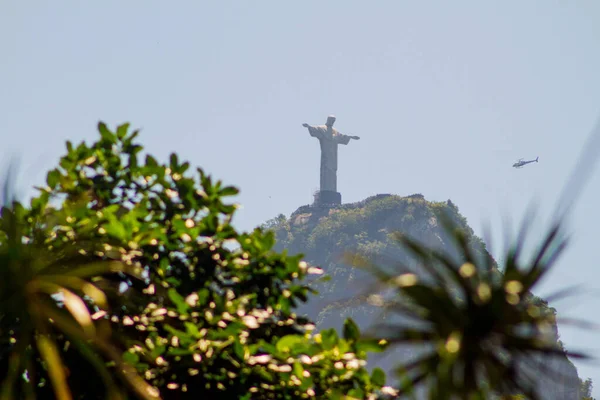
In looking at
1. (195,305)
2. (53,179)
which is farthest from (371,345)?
(53,179)

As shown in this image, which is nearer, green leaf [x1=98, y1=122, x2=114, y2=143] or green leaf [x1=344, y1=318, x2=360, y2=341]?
green leaf [x1=344, y1=318, x2=360, y2=341]

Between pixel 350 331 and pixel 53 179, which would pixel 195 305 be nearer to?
pixel 350 331

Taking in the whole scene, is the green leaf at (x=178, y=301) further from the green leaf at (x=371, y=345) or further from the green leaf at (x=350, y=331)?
the green leaf at (x=371, y=345)

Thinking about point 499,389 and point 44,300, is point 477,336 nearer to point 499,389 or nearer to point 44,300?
point 499,389

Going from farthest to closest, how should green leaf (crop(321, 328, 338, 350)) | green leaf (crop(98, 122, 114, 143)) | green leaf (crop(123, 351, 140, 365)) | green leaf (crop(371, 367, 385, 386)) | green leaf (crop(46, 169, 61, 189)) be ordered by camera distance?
1. green leaf (crop(98, 122, 114, 143))
2. green leaf (crop(46, 169, 61, 189))
3. green leaf (crop(371, 367, 385, 386))
4. green leaf (crop(321, 328, 338, 350))
5. green leaf (crop(123, 351, 140, 365))

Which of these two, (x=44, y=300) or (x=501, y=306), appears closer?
(x=501, y=306)

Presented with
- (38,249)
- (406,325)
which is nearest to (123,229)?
(38,249)

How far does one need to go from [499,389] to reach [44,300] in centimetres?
333

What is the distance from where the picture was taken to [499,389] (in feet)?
19.8

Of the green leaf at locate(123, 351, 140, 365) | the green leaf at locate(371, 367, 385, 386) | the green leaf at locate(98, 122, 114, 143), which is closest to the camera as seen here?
the green leaf at locate(123, 351, 140, 365)

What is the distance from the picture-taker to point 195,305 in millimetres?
8094

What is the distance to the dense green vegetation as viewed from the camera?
19.8 feet

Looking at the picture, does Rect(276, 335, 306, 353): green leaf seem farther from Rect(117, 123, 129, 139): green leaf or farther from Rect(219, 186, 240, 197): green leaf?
Rect(117, 123, 129, 139): green leaf

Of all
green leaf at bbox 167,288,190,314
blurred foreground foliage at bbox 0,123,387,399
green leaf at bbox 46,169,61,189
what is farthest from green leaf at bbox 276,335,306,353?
green leaf at bbox 46,169,61,189
